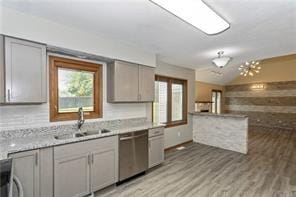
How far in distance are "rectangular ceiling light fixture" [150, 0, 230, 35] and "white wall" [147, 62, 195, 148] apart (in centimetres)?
245

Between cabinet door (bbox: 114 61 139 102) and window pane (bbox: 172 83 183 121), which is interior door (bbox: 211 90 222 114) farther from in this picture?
cabinet door (bbox: 114 61 139 102)

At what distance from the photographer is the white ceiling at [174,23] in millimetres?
2143

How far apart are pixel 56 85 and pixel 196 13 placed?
224 cm

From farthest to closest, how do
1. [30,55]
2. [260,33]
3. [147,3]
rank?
[260,33]
[30,55]
[147,3]

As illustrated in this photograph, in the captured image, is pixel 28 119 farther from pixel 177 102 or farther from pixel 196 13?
pixel 177 102

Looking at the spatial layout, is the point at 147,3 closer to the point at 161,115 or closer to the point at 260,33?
the point at 260,33

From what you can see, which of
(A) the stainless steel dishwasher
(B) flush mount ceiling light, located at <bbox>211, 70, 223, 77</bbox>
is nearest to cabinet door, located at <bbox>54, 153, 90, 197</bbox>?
(A) the stainless steel dishwasher

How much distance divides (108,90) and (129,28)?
4.02 ft

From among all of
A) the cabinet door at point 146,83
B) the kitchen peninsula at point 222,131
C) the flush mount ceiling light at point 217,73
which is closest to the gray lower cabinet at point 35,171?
the cabinet door at point 146,83

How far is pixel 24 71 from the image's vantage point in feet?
7.40

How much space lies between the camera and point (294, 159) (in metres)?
4.45

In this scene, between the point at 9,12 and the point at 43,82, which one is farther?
the point at 43,82

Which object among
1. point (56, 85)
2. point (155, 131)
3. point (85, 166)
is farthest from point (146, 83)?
point (85, 166)

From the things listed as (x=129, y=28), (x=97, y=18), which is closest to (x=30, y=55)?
(x=97, y=18)
